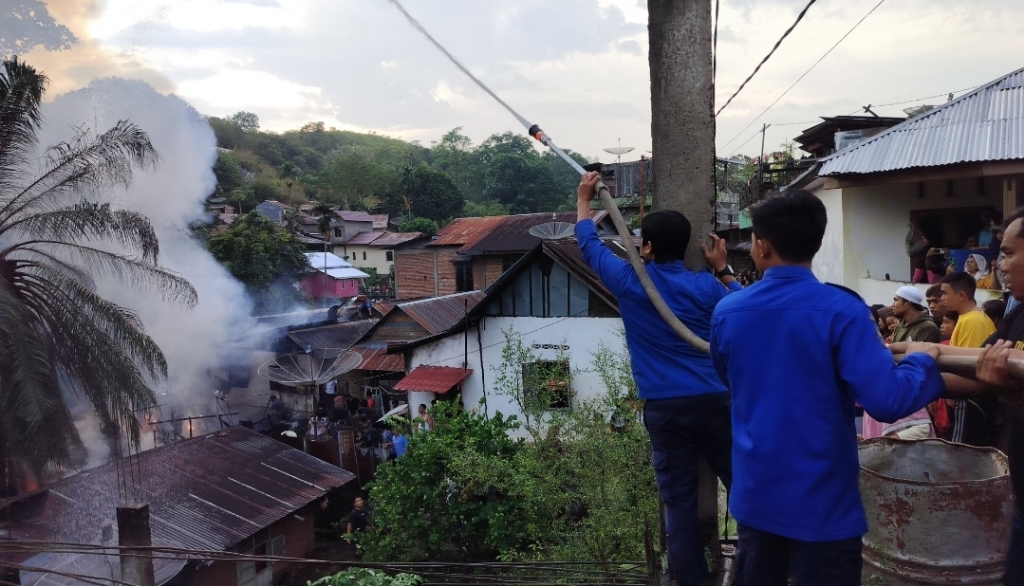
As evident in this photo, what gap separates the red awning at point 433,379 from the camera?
58.0ft

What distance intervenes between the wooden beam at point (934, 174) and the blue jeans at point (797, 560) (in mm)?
8801

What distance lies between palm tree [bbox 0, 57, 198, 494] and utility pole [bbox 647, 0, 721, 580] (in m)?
12.5

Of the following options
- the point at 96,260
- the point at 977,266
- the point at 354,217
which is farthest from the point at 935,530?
the point at 354,217

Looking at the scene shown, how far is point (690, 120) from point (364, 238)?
4586 centimetres

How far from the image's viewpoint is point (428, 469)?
9648 millimetres

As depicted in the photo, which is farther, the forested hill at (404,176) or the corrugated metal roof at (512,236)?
the forested hill at (404,176)

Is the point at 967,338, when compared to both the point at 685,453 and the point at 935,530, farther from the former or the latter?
the point at 685,453

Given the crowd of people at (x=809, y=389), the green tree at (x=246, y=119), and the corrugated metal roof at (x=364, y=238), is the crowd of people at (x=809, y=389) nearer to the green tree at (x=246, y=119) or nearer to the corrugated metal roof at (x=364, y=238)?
the corrugated metal roof at (x=364, y=238)

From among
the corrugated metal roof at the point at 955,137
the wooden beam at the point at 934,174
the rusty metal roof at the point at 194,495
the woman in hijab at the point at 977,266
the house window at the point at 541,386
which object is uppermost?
the corrugated metal roof at the point at 955,137

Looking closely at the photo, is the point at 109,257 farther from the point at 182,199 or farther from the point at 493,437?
the point at 182,199

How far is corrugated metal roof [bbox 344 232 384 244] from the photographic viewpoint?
47.4m

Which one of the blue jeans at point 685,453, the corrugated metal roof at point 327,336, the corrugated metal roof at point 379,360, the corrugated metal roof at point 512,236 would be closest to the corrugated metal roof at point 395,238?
the corrugated metal roof at point 512,236

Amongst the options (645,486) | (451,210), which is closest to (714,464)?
(645,486)

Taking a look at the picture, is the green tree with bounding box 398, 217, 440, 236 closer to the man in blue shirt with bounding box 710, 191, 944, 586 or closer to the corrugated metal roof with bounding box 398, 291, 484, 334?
the corrugated metal roof with bounding box 398, 291, 484, 334
